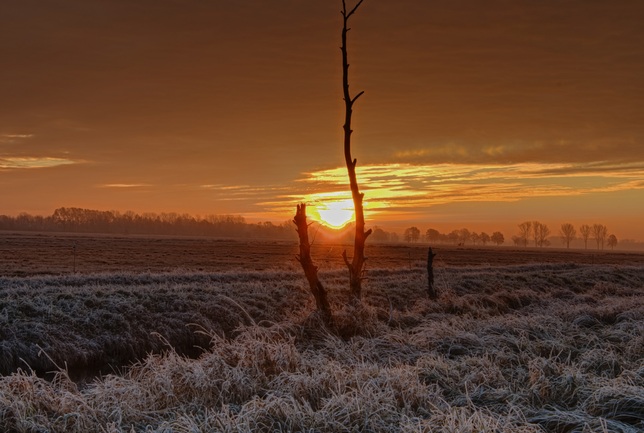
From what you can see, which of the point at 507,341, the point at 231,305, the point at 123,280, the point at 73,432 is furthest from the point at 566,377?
the point at 123,280

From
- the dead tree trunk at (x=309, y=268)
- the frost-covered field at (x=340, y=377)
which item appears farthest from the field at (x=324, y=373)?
the dead tree trunk at (x=309, y=268)

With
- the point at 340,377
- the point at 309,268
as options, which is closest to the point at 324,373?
the point at 340,377

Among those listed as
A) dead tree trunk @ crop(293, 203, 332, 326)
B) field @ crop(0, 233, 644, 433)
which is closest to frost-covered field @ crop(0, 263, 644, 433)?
field @ crop(0, 233, 644, 433)

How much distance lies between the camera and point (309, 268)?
610 inches

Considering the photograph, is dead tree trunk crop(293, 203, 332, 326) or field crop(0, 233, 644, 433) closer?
field crop(0, 233, 644, 433)

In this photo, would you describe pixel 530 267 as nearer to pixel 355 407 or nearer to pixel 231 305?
pixel 231 305

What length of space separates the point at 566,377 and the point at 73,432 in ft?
20.1

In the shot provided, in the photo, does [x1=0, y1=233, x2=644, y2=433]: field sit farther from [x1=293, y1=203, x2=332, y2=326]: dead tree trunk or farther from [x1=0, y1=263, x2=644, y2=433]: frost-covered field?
[x1=293, y1=203, x2=332, y2=326]: dead tree trunk

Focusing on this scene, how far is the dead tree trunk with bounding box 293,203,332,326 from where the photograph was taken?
14.5 metres

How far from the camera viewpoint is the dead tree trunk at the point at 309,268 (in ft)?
47.5

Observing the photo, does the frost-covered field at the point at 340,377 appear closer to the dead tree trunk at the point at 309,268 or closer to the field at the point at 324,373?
the field at the point at 324,373

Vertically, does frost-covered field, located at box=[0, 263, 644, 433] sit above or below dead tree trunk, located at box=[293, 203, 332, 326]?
below

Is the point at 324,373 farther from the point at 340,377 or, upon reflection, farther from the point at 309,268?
the point at 309,268

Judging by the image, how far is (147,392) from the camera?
308 inches
